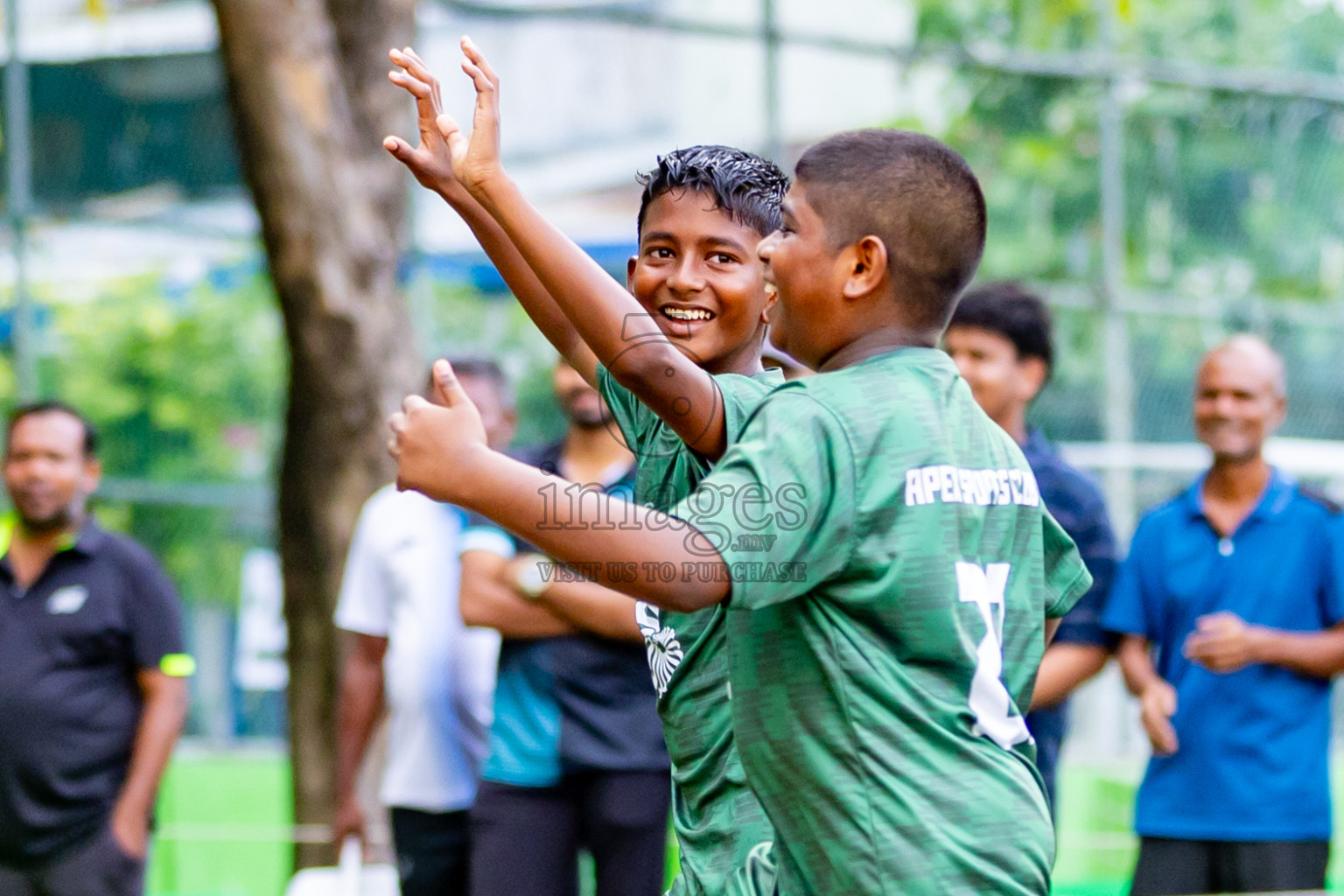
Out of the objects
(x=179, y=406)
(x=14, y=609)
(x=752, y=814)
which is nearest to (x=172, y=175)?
(x=179, y=406)

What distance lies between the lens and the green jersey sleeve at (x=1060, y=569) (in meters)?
2.28

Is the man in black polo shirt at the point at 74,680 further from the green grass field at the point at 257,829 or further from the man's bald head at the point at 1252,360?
the man's bald head at the point at 1252,360

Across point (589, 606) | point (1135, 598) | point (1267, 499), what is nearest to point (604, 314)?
point (589, 606)

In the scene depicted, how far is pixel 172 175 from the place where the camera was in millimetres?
9180

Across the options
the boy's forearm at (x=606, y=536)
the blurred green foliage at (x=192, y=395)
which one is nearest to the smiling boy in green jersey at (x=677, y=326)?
the boy's forearm at (x=606, y=536)

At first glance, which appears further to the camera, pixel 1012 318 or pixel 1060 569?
pixel 1012 318

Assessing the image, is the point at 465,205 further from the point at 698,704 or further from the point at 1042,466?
the point at 1042,466

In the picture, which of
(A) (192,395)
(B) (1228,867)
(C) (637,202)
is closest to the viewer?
(B) (1228,867)

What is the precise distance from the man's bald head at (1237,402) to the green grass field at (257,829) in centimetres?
292

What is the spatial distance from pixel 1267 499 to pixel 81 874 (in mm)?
3933

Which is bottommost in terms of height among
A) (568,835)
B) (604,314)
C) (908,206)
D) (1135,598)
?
(568,835)

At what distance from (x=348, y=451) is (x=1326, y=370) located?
7758 millimetres

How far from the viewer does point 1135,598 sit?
4.76 m

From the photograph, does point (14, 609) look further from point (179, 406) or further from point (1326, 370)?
point (1326, 370)
